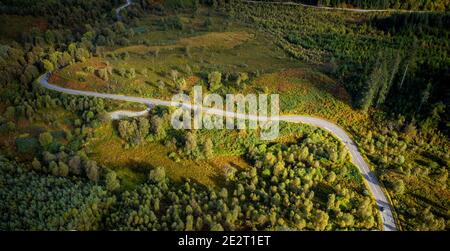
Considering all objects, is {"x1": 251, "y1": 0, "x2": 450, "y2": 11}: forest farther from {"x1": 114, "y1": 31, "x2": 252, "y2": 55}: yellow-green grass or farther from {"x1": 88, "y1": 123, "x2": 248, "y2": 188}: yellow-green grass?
A: {"x1": 88, "y1": 123, "x2": 248, "y2": 188}: yellow-green grass

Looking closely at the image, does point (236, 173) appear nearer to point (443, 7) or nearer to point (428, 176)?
point (428, 176)

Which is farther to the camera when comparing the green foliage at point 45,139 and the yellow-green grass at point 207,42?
the yellow-green grass at point 207,42

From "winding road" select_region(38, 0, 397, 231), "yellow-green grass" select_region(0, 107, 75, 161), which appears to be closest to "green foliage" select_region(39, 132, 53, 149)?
"yellow-green grass" select_region(0, 107, 75, 161)

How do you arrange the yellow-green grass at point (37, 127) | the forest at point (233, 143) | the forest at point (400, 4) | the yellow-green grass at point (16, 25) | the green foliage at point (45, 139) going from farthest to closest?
the forest at point (400, 4) → the yellow-green grass at point (16, 25) → the yellow-green grass at point (37, 127) → the green foliage at point (45, 139) → the forest at point (233, 143)

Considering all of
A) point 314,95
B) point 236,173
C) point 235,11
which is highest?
point 235,11

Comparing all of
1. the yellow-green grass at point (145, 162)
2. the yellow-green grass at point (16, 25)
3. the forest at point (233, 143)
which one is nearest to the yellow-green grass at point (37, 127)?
the forest at point (233, 143)

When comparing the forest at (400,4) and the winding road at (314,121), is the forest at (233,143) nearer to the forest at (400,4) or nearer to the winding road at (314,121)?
the winding road at (314,121)

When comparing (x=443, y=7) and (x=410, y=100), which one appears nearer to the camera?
(x=410, y=100)

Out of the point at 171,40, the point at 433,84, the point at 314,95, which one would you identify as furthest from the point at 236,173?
the point at 171,40

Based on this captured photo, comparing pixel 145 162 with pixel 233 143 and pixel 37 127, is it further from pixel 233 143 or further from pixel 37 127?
pixel 37 127
